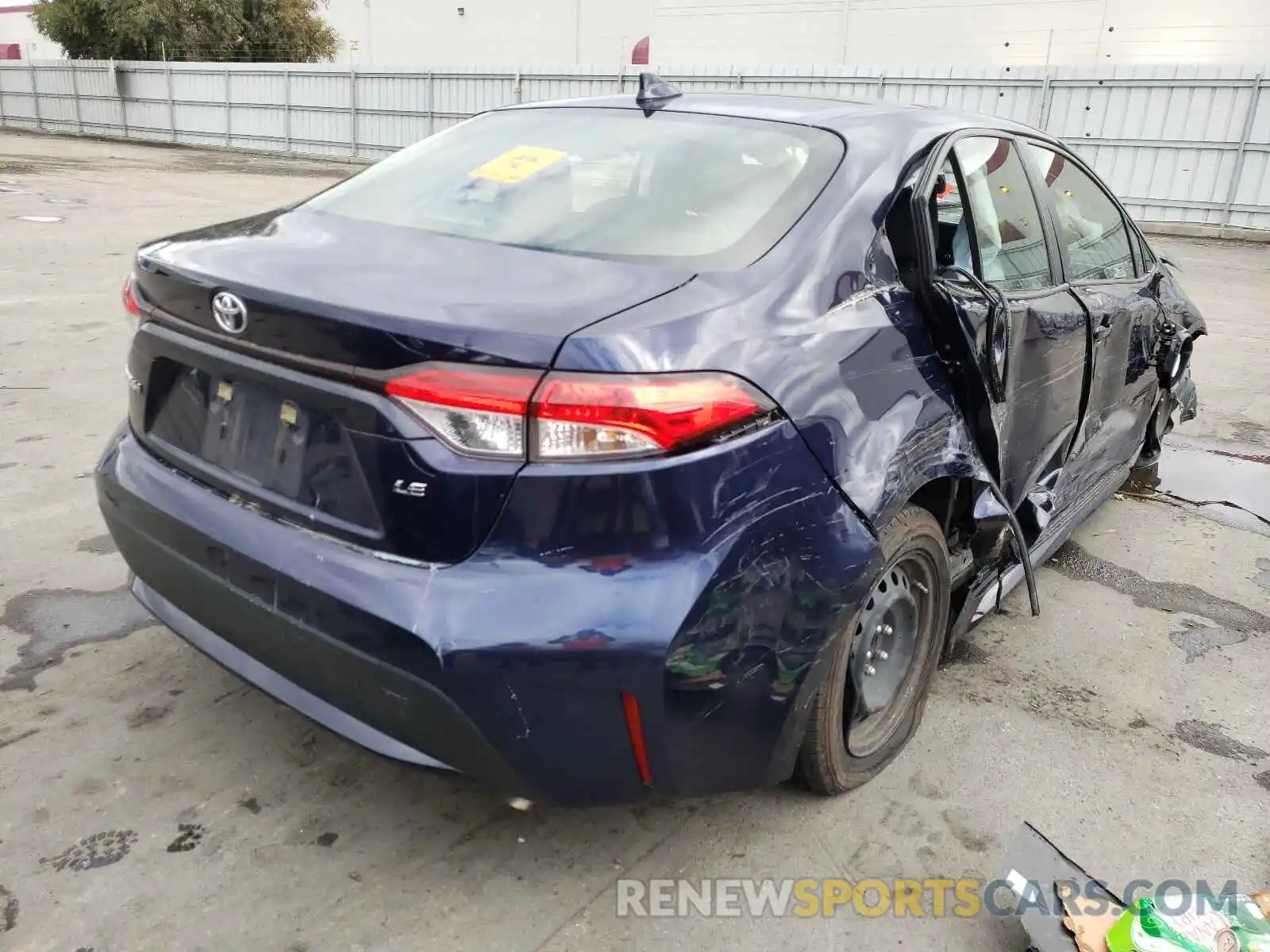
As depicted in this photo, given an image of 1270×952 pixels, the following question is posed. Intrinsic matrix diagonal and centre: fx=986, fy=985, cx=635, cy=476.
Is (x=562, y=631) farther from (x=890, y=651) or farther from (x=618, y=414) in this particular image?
(x=890, y=651)

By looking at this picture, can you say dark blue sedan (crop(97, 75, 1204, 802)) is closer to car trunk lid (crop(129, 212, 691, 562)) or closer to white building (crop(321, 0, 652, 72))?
car trunk lid (crop(129, 212, 691, 562))

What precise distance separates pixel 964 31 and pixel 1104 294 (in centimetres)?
2378

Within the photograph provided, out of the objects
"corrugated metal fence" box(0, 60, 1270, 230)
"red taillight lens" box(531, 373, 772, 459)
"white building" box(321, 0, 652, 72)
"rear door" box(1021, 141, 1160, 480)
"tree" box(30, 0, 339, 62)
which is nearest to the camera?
"red taillight lens" box(531, 373, 772, 459)

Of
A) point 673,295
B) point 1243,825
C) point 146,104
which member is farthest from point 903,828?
point 146,104

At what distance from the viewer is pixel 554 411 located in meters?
1.67

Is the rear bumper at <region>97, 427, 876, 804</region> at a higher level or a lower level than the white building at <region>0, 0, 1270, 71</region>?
lower

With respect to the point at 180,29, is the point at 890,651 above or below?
below

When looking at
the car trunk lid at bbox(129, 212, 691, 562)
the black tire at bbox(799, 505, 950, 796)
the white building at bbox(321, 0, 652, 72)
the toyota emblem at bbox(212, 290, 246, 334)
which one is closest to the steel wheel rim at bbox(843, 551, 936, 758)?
the black tire at bbox(799, 505, 950, 796)

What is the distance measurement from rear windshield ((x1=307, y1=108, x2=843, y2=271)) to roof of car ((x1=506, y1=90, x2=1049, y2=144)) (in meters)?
0.05

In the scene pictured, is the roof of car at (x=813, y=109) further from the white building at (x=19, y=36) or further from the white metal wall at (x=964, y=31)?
the white building at (x=19, y=36)

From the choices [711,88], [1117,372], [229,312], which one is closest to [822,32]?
[711,88]

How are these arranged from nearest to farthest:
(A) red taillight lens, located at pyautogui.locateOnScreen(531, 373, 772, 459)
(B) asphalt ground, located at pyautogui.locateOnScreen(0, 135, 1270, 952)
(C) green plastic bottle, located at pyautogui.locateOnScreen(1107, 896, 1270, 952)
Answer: (A) red taillight lens, located at pyautogui.locateOnScreen(531, 373, 772, 459) < (C) green plastic bottle, located at pyautogui.locateOnScreen(1107, 896, 1270, 952) < (B) asphalt ground, located at pyautogui.locateOnScreen(0, 135, 1270, 952)

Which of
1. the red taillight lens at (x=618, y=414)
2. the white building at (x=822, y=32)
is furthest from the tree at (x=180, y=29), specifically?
the red taillight lens at (x=618, y=414)

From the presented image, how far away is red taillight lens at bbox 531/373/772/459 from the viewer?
65.7 inches
